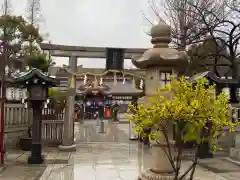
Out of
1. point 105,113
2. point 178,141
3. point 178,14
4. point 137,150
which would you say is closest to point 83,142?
point 137,150

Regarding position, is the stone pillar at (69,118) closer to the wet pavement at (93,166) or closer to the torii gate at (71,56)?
the torii gate at (71,56)

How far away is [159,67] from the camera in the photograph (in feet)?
25.7

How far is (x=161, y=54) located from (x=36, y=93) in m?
5.51

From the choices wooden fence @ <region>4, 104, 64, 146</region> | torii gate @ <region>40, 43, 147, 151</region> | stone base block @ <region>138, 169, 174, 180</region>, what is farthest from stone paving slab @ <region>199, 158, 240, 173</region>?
wooden fence @ <region>4, 104, 64, 146</region>

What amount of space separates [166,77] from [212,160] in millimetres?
5462

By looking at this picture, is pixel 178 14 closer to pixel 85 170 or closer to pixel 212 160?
pixel 212 160

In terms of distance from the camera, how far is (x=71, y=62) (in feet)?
52.2

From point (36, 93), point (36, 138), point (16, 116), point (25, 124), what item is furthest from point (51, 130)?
point (36, 93)

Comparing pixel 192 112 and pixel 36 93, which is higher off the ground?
pixel 36 93

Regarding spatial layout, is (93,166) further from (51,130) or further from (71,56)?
(71,56)

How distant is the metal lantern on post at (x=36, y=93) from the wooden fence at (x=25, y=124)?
3377 millimetres

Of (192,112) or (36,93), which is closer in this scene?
(192,112)

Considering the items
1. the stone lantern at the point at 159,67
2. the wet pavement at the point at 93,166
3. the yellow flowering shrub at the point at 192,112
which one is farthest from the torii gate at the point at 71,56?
the yellow flowering shrub at the point at 192,112

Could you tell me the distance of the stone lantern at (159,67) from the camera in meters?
7.54
